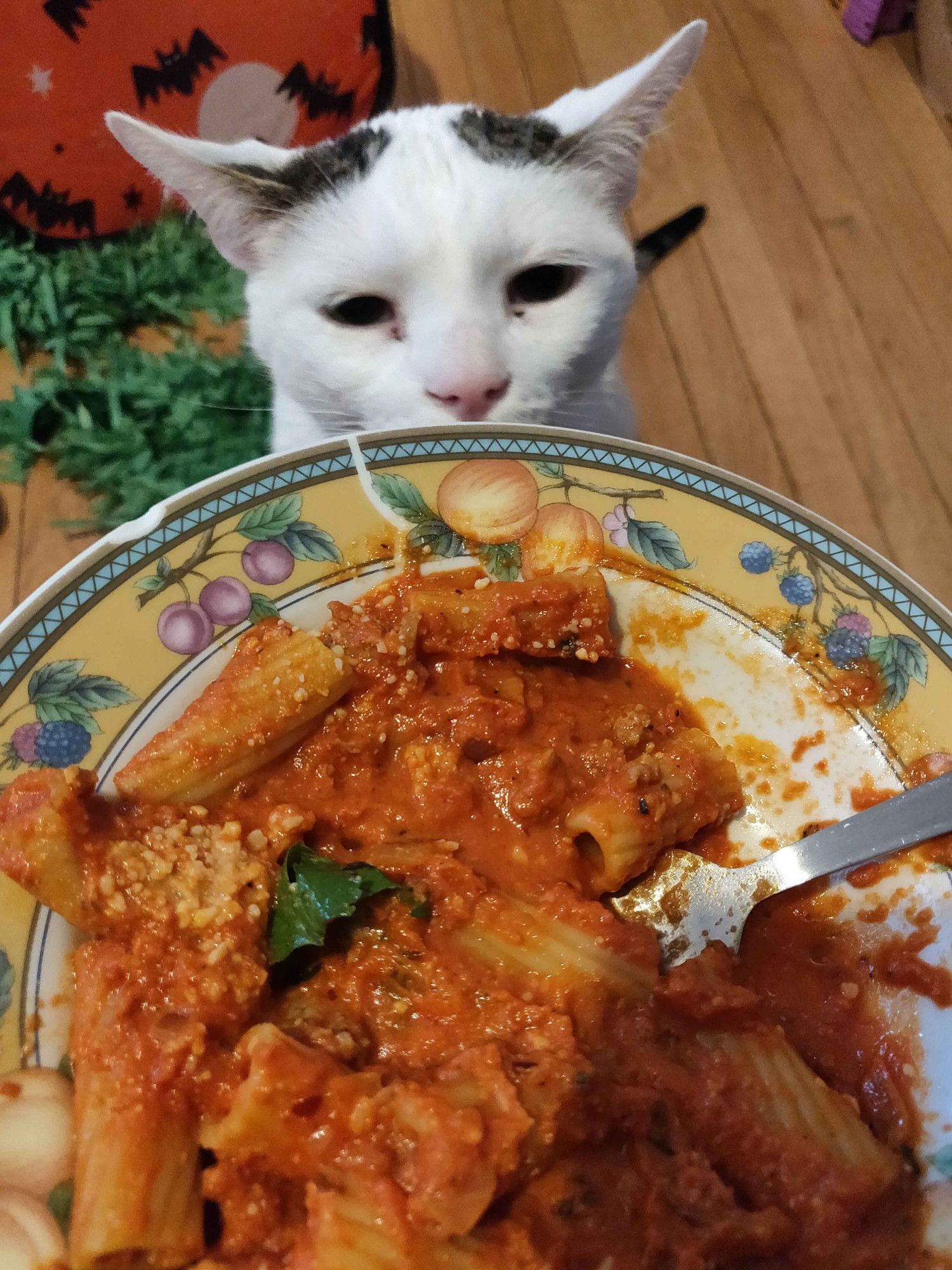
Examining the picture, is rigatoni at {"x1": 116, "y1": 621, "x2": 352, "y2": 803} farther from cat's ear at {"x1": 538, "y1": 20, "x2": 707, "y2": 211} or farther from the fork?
cat's ear at {"x1": 538, "y1": 20, "x2": 707, "y2": 211}

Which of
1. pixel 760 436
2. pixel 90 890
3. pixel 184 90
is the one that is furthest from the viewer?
pixel 760 436

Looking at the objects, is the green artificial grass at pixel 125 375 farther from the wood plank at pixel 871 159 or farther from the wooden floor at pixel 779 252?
the wood plank at pixel 871 159

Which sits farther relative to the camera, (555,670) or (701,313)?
(701,313)

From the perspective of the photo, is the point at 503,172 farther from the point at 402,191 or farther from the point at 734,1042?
the point at 734,1042

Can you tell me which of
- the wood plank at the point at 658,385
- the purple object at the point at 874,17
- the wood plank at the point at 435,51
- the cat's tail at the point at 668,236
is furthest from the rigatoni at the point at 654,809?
the purple object at the point at 874,17

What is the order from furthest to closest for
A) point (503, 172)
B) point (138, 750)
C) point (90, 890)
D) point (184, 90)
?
point (184, 90) < point (503, 172) < point (138, 750) < point (90, 890)

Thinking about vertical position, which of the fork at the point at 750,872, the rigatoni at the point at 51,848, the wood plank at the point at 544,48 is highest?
the wood plank at the point at 544,48

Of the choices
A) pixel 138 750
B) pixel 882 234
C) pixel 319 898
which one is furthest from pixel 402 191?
pixel 882 234

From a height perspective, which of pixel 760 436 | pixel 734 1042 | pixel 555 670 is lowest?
pixel 734 1042
